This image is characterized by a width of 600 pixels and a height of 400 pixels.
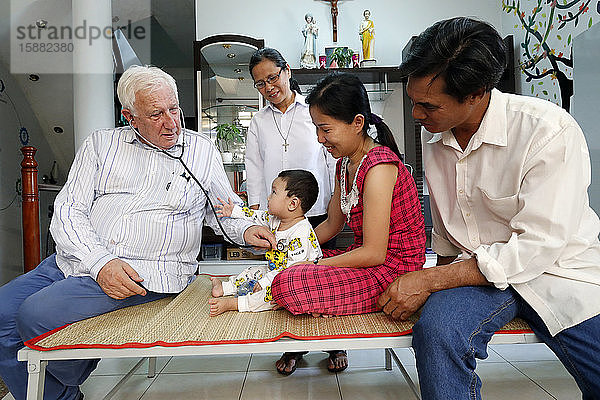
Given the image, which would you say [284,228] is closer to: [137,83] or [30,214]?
[137,83]

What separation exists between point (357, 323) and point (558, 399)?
3.36ft

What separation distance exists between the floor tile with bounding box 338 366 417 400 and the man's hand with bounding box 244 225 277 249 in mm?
698

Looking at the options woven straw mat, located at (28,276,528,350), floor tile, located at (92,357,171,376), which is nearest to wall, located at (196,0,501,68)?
floor tile, located at (92,357,171,376)

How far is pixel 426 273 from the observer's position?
1.44 metres

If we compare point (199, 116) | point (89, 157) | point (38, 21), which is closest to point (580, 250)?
point (89, 157)

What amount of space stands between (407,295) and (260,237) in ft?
2.15

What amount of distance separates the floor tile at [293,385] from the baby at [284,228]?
0.46m

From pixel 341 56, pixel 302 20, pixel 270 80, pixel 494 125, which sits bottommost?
pixel 494 125

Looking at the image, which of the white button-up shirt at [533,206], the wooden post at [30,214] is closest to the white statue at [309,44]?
the wooden post at [30,214]

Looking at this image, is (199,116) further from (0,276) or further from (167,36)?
(0,276)

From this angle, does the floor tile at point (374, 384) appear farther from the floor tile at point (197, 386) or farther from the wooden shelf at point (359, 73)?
the wooden shelf at point (359, 73)

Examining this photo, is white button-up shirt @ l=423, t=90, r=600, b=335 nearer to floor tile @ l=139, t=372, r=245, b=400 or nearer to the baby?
the baby

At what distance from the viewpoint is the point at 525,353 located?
8.30 ft

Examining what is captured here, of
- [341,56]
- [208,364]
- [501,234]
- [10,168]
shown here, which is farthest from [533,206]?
[10,168]
